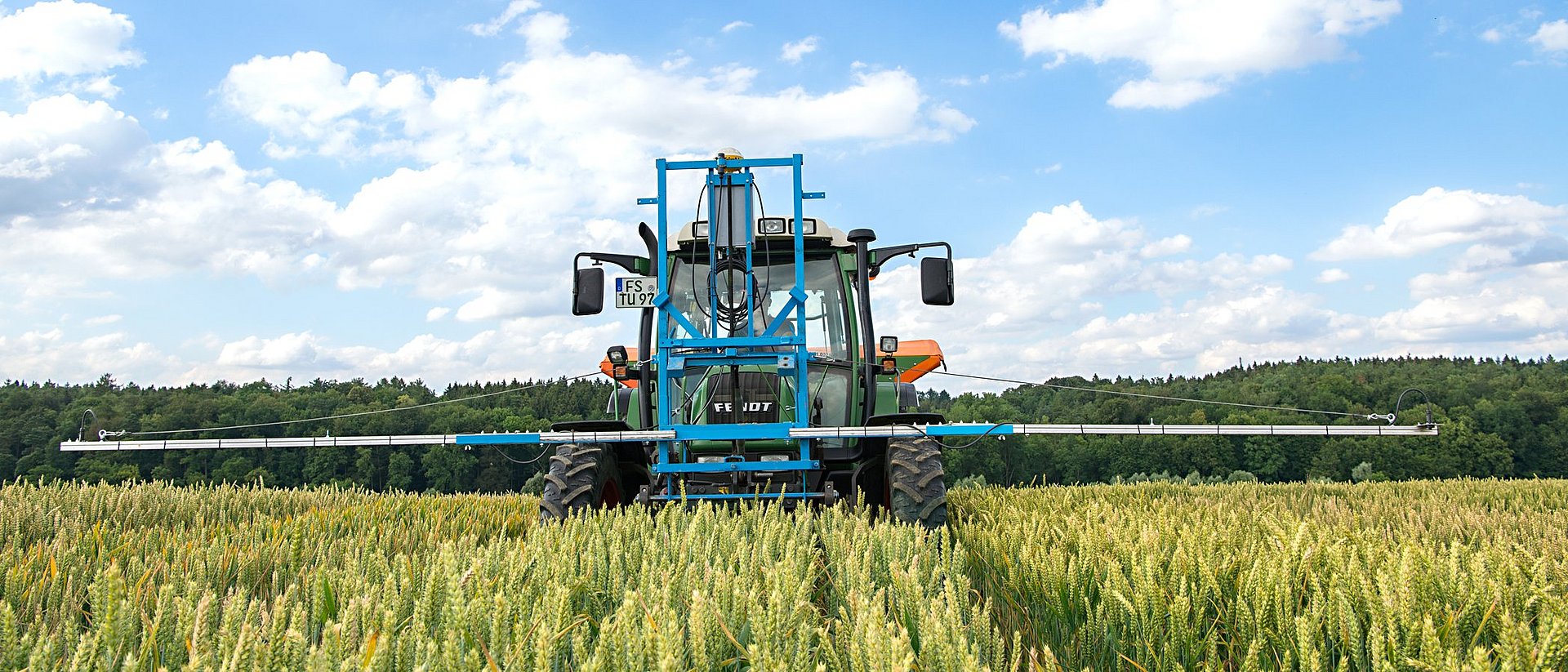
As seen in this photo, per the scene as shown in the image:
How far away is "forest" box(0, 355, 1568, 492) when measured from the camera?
2552cm

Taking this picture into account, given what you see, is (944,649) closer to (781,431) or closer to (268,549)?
(268,549)

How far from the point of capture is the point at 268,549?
3.98m

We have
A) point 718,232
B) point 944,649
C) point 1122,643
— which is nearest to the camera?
point 944,649

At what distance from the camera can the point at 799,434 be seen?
6105mm

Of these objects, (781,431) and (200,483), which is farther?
(200,483)

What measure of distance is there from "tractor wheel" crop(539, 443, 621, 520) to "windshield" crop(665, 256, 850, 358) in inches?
57.5

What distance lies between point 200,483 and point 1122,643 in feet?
30.1

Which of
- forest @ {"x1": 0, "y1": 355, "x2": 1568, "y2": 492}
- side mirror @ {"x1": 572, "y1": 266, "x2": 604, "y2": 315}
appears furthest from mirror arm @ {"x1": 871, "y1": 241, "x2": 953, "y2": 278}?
forest @ {"x1": 0, "y1": 355, "x2": 1568, "y2": 492}

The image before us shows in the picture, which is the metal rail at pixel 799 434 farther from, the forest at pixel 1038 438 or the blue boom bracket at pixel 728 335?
the forest at pixel 1038 438

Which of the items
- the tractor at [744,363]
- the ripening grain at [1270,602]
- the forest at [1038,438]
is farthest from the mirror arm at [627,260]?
the forest at [1038,438]

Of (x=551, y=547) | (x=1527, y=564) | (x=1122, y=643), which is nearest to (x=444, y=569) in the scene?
(x=551, y=547)

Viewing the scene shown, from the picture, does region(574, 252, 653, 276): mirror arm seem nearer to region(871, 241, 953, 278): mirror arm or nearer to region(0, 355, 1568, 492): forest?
region(871, 241, 953, 278): mirror arm

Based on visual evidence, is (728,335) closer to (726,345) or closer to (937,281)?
(726,345)

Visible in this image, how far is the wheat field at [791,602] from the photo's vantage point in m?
1.67
